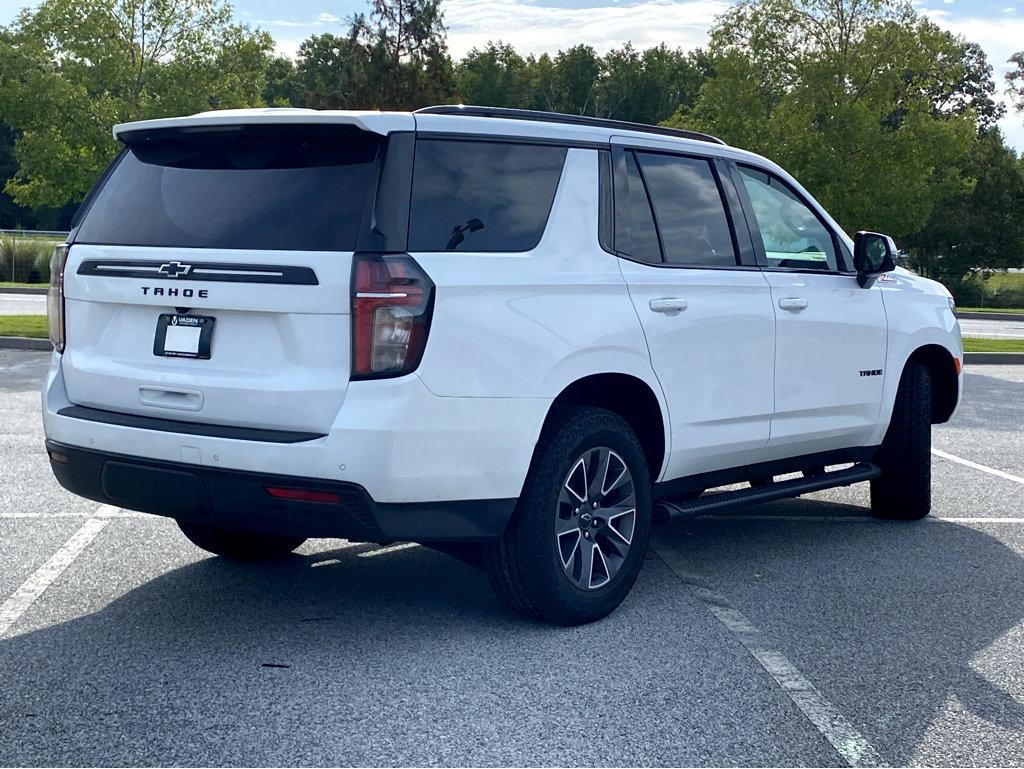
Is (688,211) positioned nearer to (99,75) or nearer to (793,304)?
(793,304)

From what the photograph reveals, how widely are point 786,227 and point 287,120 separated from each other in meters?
2.85

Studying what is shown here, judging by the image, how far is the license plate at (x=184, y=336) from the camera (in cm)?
480

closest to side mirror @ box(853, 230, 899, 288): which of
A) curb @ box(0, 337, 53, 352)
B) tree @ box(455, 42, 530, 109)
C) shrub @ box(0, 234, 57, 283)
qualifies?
curb @ box(0, 337, 53, 352)

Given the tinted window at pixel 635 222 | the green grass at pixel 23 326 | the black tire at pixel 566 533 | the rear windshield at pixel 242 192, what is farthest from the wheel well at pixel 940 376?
the green grass at pixel 23 326

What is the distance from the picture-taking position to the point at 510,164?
511 cm

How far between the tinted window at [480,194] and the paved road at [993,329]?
22137 millimetres

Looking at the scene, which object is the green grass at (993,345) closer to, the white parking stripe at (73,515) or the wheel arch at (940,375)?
the wheel arch at (940,375)

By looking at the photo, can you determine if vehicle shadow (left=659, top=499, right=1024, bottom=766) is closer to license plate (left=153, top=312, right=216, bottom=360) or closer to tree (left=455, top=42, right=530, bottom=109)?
license plate (left=153, top=312, right=216, bottom=360)

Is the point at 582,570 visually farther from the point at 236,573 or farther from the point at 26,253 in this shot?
the point at 26,253

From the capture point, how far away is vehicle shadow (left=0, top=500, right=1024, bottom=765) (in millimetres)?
3961

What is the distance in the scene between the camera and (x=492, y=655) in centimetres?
488

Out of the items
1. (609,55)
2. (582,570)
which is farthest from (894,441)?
(609,55)

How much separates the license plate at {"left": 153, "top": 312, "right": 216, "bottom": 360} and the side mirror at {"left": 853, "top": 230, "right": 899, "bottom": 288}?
3519 mm

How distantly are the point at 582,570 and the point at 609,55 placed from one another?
9910 centimetres
